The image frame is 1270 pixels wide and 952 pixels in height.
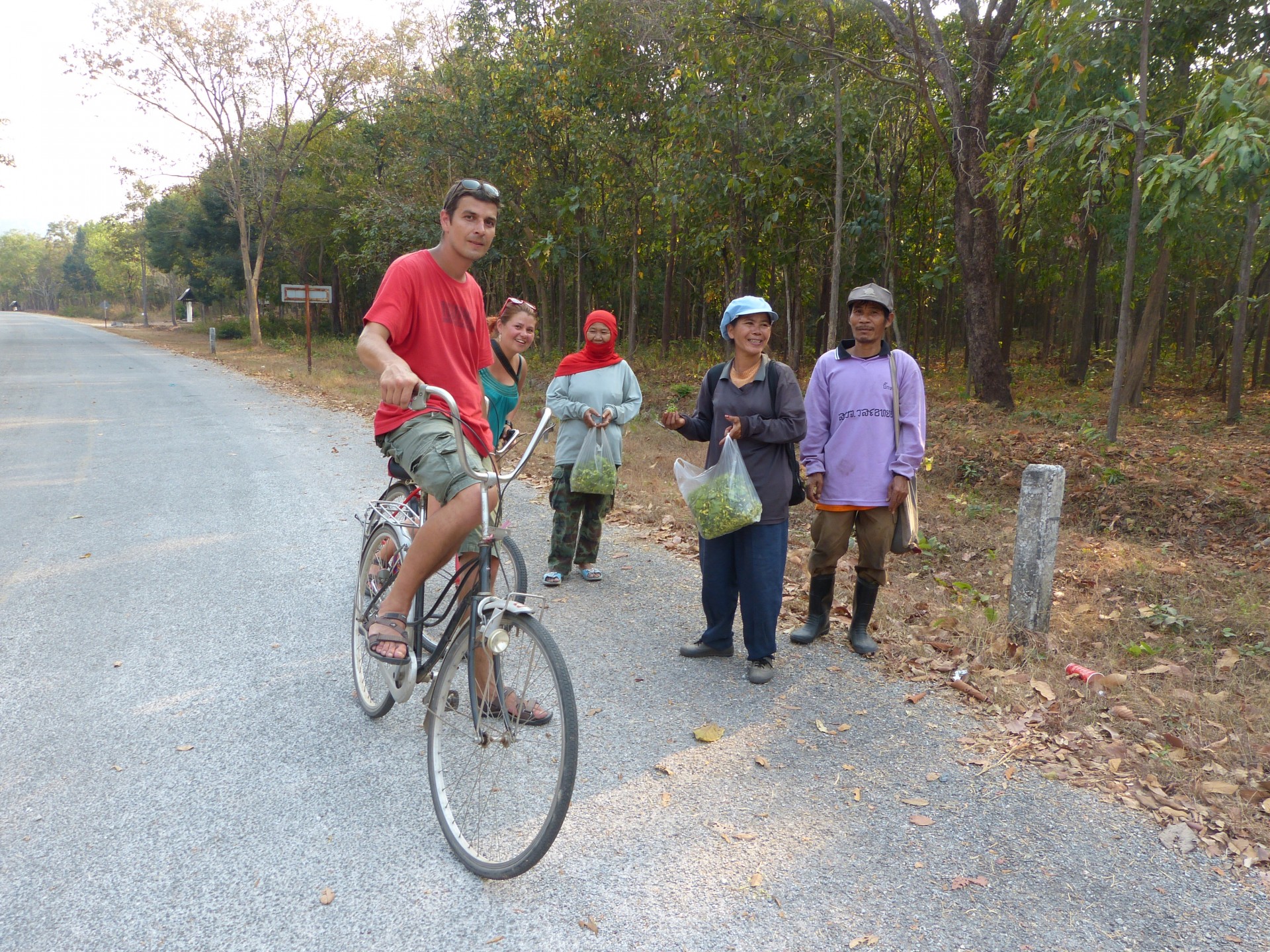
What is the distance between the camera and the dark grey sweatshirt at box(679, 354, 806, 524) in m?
4.34

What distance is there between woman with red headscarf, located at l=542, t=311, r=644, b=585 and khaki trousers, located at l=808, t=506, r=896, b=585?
65.1 inches

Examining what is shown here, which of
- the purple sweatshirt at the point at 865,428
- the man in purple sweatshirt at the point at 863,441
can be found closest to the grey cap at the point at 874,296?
the man in purple sweatshirt at the point at 863,441

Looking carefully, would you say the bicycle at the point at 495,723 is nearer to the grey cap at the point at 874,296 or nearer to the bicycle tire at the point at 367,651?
the bicycle tire at the point at 367,651

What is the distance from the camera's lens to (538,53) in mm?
18672

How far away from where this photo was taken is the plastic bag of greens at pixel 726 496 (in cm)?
427

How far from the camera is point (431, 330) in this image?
335 centimetres

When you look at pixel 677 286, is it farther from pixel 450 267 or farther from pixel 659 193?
pixel 450 267

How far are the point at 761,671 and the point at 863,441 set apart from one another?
138cm

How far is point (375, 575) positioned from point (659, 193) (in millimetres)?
12410

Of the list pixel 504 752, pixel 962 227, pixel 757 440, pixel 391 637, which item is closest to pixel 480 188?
pixel 391 637

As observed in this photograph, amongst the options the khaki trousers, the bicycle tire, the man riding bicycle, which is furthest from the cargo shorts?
the khaki trousers

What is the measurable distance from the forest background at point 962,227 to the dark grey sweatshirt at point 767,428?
122 centimetres

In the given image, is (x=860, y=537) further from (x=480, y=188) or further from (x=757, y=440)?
(x=480, y=188)

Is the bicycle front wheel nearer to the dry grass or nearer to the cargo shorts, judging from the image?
the cargo shorts
